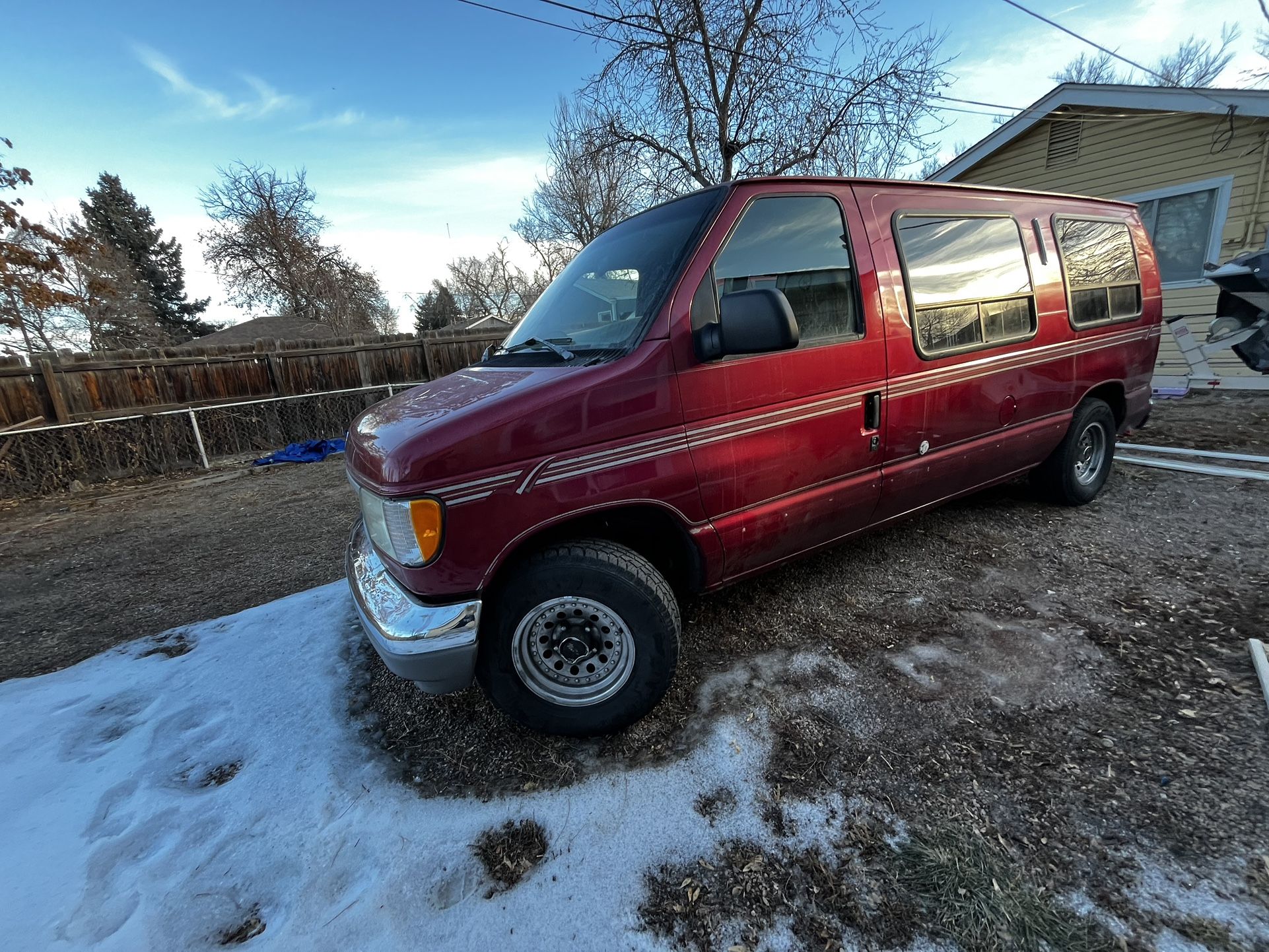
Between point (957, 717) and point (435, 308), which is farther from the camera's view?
point (435, 308)

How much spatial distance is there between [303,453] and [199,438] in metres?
1.61

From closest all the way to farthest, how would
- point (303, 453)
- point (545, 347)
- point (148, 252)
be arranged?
point (545, 347) < point (303, 453) < point (148, 252)

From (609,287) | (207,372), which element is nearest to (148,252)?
(207,372)

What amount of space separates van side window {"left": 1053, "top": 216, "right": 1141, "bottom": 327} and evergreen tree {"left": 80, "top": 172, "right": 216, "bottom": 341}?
41.2 m

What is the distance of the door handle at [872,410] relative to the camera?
8.84ft

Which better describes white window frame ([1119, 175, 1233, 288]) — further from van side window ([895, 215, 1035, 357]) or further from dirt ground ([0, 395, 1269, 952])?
van side window ([895, 215, 1035, 357])

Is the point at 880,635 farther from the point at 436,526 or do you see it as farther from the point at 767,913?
the point at 436,526

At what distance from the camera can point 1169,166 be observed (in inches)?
336

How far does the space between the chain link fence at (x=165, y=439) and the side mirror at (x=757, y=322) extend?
1057 centimetres

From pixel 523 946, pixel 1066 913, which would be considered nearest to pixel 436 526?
pixel 523 946

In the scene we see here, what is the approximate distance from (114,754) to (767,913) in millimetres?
2914

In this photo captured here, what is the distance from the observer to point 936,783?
1890 millimetres

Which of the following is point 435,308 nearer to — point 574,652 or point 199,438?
point 199,438

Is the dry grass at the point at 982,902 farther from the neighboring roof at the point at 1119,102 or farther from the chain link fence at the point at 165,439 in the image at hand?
the chain link fence at the point at 165,439
